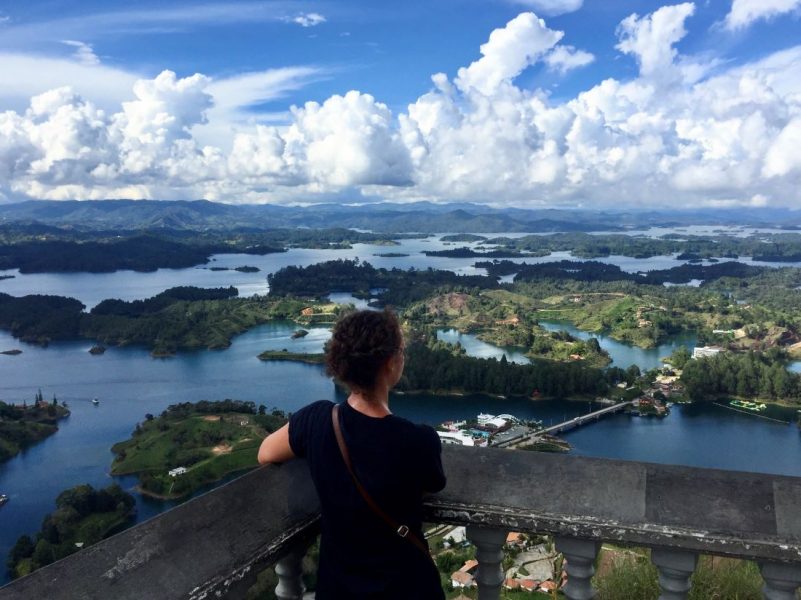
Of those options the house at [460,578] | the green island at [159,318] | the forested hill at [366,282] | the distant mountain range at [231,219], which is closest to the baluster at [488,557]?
the house at [460,578]

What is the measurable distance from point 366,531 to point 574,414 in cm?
2296

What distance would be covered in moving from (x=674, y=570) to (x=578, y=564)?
0.19m

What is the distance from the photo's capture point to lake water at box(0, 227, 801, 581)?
1733cm

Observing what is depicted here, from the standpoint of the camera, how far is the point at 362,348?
1314 millimetres

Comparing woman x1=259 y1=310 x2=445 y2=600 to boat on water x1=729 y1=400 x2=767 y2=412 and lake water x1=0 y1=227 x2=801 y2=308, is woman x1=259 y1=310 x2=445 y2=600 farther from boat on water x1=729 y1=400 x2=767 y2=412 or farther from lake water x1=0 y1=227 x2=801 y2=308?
lake water x1=0 y1=227 x2=801 y2=308

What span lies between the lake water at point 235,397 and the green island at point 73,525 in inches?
25.3

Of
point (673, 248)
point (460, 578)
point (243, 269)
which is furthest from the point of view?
point (673, 248)

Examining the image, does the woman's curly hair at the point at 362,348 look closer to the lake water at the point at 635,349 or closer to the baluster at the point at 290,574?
the baluster at the point at 290,574

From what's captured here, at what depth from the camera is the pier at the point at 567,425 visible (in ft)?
61.3

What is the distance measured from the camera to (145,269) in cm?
6900

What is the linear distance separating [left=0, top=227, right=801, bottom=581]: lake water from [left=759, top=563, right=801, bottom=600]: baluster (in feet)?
49.8

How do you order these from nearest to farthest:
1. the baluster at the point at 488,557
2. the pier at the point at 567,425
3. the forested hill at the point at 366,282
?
the baluster at the point at 488,557, the pier at the point at 567,425, the forested hill at the point at 366,282

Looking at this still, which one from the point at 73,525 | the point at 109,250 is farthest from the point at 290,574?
the point at 109,250

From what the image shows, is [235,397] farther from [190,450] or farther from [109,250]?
[109,250]
